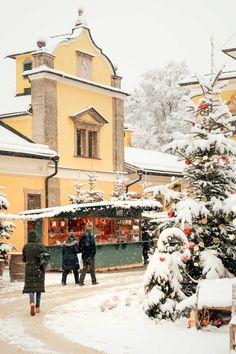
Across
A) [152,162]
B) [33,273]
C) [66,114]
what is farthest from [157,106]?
[33,273]

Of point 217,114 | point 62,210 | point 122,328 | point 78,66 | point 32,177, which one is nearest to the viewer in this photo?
point 122,328

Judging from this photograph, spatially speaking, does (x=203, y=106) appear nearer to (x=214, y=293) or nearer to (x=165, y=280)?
(x=165, y=280)

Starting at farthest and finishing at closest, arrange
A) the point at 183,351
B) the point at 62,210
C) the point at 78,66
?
the point at 78,66, the point at 62,210, the point at 183,351

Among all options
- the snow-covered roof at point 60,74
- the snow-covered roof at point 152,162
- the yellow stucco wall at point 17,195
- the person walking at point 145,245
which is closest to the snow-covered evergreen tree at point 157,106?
the snow-covered roof at point 152,162

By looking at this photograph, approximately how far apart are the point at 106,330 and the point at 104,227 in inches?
560

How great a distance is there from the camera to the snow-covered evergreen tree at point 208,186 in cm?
1248

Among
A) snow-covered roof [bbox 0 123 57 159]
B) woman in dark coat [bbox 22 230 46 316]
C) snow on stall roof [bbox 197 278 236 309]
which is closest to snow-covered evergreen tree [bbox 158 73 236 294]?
snow on stall roof [bbox 197 278 236 309]

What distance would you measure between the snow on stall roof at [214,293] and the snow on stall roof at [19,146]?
626 inches

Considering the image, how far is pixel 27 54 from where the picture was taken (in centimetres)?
3281

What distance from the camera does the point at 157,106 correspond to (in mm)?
54094

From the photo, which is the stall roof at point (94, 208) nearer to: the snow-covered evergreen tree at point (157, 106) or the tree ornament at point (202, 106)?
the tree ornament at point (202, 106)

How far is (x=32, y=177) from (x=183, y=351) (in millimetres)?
19241

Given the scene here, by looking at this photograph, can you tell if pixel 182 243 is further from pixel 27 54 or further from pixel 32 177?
pixel 27 54

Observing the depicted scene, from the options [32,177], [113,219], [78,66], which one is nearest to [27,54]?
[78,66]
